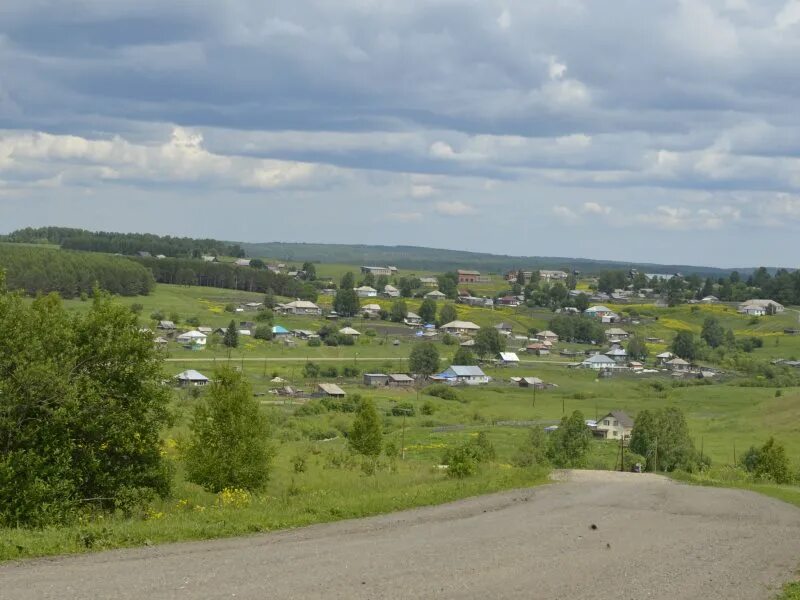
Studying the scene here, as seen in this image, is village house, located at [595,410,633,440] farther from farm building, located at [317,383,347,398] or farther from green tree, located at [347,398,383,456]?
green tree, located at [347,398,383,456]

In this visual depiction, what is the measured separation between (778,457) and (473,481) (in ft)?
86.3

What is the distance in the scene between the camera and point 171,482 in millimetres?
23500

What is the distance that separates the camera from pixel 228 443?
90.3 ft

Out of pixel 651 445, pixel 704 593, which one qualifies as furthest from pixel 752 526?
pixel 651 445

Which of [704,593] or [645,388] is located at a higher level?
[704,593]

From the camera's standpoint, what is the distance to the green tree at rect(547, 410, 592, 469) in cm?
5266

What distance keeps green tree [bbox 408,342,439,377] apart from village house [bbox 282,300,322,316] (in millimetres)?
52732

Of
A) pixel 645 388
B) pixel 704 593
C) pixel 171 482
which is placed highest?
pixel 704 593

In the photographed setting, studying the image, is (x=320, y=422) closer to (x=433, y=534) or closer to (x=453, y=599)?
(x=433, y=534)

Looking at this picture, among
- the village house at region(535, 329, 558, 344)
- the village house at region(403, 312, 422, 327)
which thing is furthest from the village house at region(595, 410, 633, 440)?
the village house at region(403, 312, 422, 327)

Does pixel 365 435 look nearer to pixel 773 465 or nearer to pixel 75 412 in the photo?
pixel 773 465

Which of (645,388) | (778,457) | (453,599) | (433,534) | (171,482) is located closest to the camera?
(453,599)

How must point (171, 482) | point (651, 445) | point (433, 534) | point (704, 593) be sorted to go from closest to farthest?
1. point (704, 593)
2. point (433, 534)
3. point (171, 482)
4. point (651, 445)

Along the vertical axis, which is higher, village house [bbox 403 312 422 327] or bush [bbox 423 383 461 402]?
village house [bbox 403 312 422 327]
